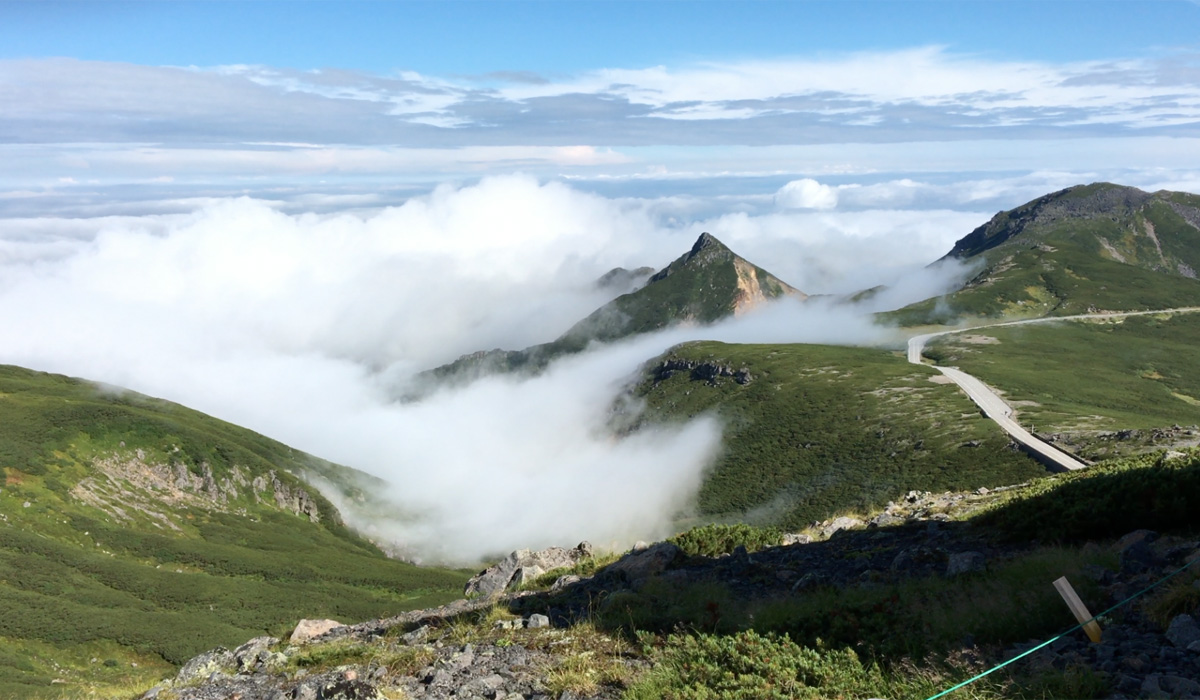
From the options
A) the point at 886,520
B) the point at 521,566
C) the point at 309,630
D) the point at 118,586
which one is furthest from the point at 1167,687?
the point at 118,586

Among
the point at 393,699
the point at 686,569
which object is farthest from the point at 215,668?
the point at 686,569

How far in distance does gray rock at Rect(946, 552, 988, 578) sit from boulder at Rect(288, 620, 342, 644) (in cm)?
1611

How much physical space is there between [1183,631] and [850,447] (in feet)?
461

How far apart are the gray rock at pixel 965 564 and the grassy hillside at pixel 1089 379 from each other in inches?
3181

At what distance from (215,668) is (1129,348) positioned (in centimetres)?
23726

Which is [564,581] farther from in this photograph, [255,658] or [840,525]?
[840,525]

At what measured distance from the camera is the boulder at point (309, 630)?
18.9 m

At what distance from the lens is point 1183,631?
9.66 metres

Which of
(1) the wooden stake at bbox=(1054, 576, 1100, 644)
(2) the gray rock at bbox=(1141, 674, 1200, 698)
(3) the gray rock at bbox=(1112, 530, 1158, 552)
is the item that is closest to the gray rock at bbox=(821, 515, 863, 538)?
(3) the gray rock at bbox=(1112, 530, 1158, 552)

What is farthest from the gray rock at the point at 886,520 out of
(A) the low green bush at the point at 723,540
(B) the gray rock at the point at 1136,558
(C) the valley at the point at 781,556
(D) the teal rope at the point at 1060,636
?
(D) the teal rope at the point at 1060,636

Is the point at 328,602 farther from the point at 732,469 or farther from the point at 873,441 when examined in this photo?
the point at 873,441

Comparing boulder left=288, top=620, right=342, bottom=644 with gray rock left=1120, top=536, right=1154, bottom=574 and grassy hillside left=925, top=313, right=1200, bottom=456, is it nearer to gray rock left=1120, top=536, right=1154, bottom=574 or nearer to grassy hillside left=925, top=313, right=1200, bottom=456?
gray rock left=1120, top=536, right=1154, bottom=574

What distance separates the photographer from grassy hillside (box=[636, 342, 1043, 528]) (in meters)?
108

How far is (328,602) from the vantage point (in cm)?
16688
